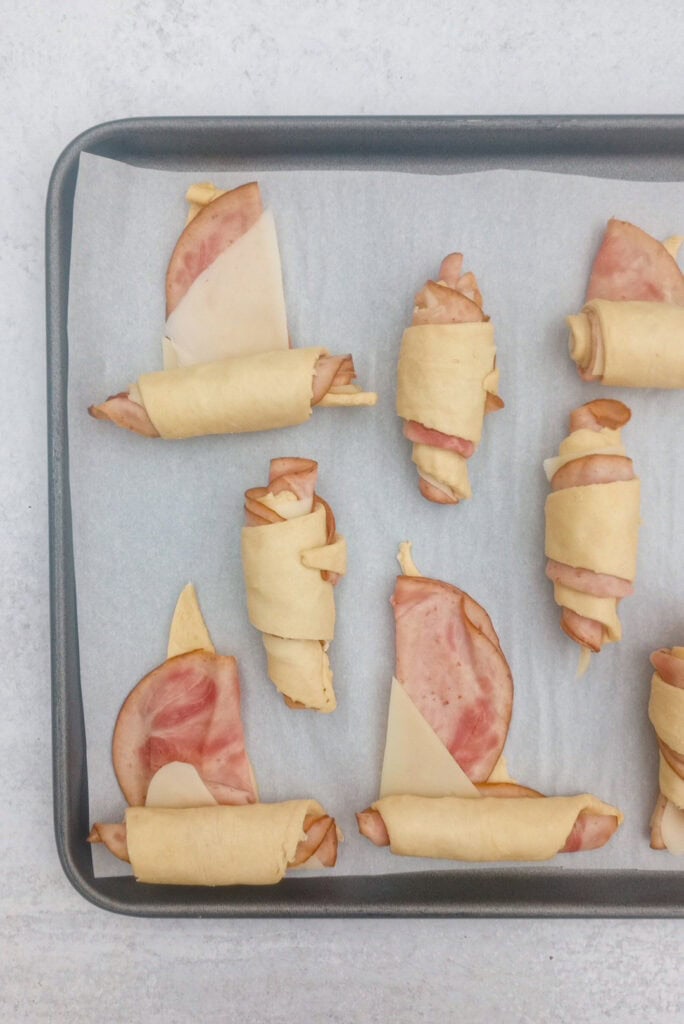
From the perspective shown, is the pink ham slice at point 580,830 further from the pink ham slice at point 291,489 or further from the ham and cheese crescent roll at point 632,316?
the ham and cheese crescent roll at point 632,316

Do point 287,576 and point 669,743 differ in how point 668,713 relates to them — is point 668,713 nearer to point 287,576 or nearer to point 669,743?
point 669,743

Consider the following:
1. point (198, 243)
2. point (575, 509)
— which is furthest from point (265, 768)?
point (198, 243)

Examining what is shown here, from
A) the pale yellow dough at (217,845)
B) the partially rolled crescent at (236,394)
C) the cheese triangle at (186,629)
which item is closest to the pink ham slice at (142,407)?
the partially rolled crescent at (236,394)

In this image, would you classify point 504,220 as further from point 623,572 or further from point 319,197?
point 623,572

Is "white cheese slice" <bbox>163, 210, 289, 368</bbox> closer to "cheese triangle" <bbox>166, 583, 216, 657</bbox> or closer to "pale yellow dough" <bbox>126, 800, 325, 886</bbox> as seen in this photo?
"cheese triangle" <bbox>166, 583, 216, 657</bbox>

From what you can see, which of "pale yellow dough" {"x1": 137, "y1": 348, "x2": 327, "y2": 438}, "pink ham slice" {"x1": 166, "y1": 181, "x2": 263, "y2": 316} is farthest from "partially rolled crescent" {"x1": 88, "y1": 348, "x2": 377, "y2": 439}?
"pink ham slice" {"x1": 166, "y1": 181, "x2": 263, "y2": 316}
